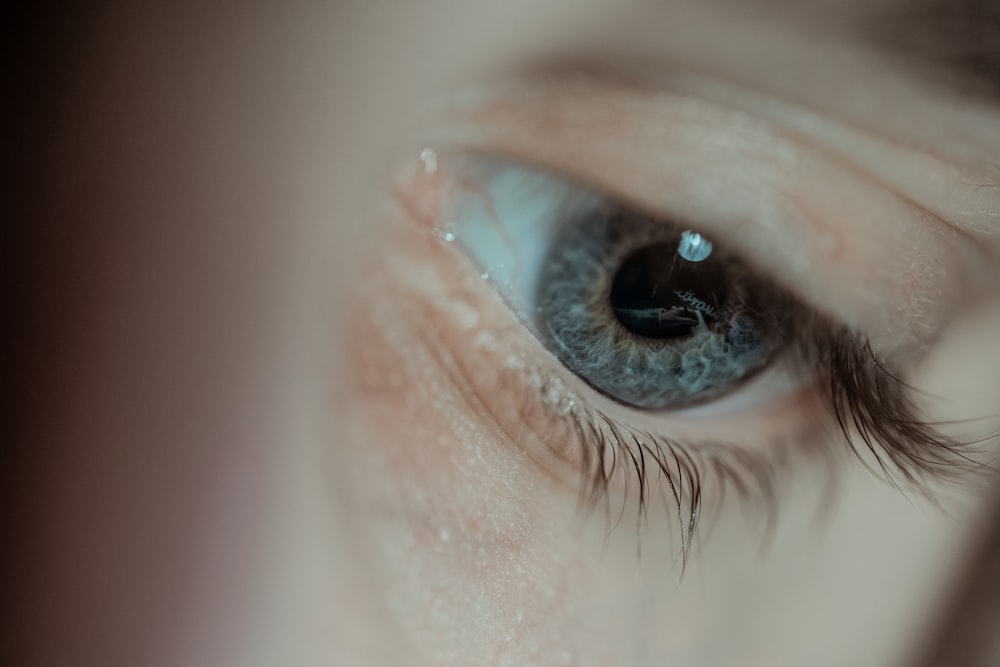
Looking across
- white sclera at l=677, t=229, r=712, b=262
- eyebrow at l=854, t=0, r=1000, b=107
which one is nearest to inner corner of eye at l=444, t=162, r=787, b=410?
white sclera at l=677, t=229, r=712, b=262

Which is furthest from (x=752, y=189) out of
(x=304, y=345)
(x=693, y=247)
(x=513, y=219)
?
(x=304, y=345)

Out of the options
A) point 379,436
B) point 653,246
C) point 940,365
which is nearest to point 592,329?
point 653,246

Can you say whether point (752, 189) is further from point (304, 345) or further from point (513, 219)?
point (304, 345)

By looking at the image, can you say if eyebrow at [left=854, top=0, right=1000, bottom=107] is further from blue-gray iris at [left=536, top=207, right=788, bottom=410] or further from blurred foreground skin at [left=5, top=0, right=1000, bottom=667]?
blue-gray iris at [left=536, top=207, right=788, bottom=410]

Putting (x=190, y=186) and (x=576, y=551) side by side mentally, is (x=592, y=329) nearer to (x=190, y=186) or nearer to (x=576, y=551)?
(x=576, y=551)

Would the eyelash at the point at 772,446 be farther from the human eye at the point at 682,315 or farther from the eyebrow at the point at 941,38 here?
the eyebrow at the point at 941,38

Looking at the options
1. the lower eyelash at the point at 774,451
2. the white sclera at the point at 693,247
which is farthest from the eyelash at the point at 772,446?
the white sclera at the point at 693,247

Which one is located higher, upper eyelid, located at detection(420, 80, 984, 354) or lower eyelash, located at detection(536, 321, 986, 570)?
upper eyelid, located at detection(420, 80, 984, 354)
